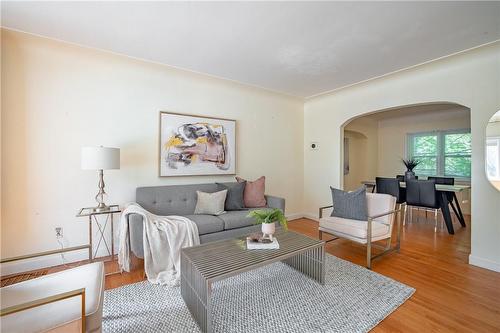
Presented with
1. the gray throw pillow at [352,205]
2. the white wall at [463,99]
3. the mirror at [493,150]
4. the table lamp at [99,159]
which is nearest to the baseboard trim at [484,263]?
the white wall at [463,99]

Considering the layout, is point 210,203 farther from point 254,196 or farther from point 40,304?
point 40,304

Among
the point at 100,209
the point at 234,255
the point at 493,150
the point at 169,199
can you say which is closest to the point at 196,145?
the point at 169,199

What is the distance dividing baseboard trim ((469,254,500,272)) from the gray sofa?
2305 millimetres

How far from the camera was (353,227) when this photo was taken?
268 cm

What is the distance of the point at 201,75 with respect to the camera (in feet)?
11.3

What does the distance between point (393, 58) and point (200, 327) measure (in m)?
3.49

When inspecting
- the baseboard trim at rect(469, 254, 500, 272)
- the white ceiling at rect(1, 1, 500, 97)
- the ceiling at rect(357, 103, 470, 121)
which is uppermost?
the white ceiling at rect(1, 1, 500, 97)

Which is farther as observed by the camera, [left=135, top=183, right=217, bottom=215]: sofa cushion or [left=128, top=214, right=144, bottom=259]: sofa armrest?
[left=135, top=183, right=217, bottom=215]: sofa cushion

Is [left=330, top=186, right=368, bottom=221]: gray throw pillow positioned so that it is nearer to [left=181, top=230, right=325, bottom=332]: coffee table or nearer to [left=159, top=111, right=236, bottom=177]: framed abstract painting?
[left=181, top=230, right=325, bottom=332]: coffee table

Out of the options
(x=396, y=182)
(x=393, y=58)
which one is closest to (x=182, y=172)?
(x=393, y=58)

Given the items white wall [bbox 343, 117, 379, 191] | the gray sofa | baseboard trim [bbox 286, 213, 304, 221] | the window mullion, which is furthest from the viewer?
white wall [bbox 343, 117, 379, 191]

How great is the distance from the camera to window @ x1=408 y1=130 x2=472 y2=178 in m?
5.14

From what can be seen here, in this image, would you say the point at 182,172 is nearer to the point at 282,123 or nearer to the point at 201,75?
the point at 201,75

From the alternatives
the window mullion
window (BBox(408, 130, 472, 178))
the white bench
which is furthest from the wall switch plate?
the white bench
